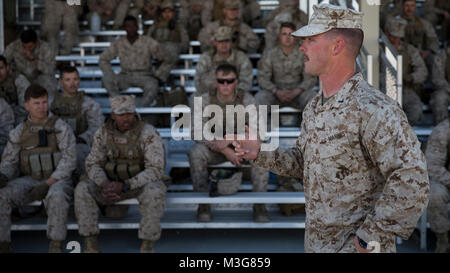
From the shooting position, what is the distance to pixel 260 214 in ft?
16.8

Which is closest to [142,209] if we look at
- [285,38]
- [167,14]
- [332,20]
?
[285,38]

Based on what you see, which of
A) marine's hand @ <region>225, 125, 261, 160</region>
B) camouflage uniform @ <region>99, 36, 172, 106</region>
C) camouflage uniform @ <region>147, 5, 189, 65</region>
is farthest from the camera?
camouflage uniform @ <region>147, 5, 189, 65</region>

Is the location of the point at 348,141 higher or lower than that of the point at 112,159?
higher

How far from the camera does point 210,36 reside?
769 centimetres

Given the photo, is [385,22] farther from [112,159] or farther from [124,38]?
[112,159]

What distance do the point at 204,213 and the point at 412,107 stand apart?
3.03 m

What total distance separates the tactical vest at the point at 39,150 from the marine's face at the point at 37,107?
8cm

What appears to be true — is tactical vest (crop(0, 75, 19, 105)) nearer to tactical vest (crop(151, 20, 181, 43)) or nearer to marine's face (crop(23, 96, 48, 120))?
marine's face (crop(23, 96, 48, 120))

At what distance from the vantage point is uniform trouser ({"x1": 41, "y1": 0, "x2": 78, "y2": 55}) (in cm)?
827

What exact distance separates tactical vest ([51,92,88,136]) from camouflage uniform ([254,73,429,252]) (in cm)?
410

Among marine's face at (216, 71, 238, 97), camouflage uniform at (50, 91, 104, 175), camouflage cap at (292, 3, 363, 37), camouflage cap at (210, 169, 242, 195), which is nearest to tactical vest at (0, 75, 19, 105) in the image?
camouflage uniform at (50, 91, 104, 175)

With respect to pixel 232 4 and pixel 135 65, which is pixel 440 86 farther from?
pixel 135 65

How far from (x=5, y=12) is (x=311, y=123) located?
7.87 m
